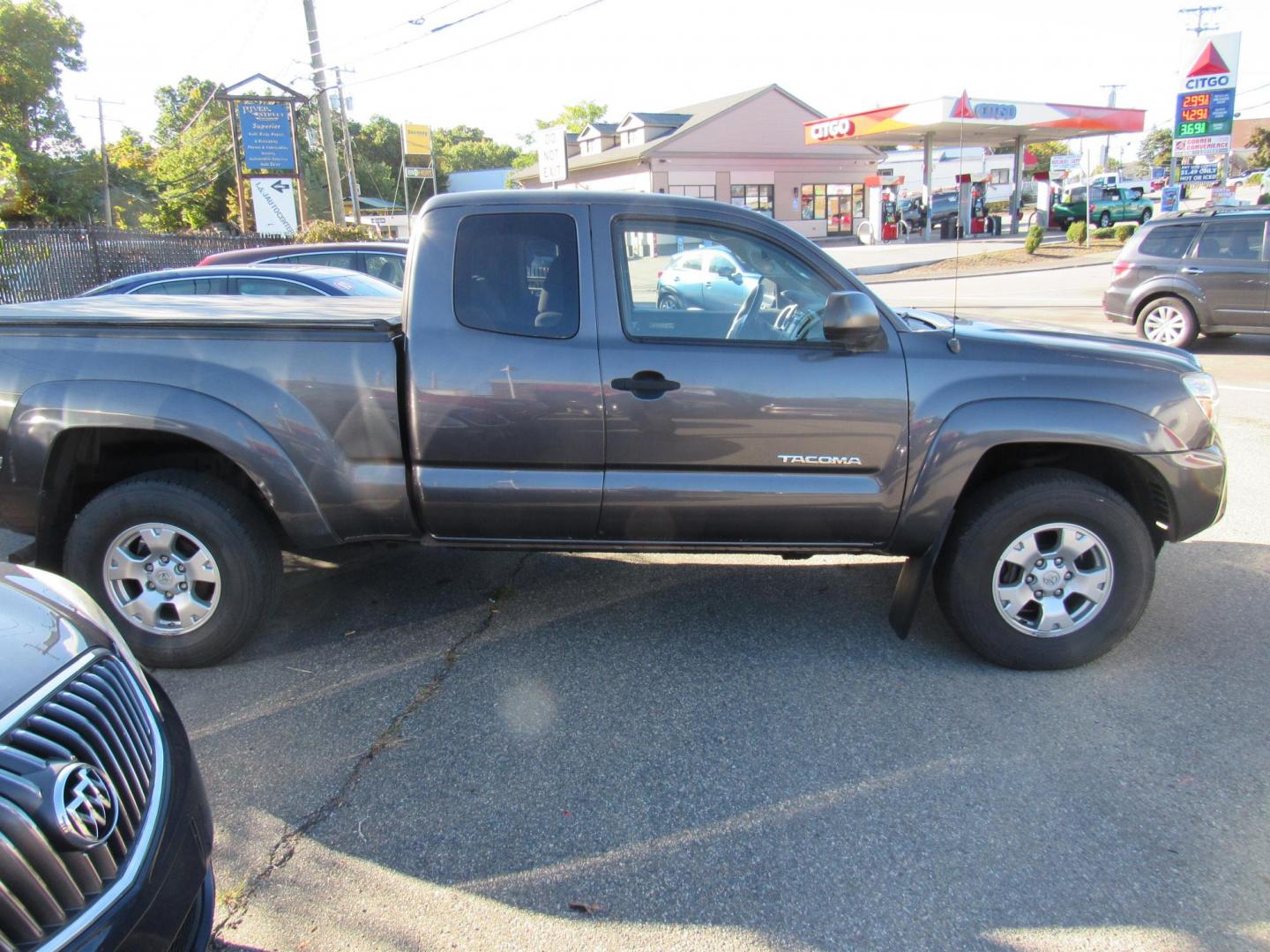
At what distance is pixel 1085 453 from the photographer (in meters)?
4.08

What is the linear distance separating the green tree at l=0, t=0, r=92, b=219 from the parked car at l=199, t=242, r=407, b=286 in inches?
1206

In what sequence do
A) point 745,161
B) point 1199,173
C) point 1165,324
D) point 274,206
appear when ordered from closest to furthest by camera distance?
point 1165,324 → point 1199,173 → point 274,206 → point 745,161

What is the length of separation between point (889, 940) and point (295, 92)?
27183 mm

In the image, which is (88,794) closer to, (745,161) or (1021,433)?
(1021,433)

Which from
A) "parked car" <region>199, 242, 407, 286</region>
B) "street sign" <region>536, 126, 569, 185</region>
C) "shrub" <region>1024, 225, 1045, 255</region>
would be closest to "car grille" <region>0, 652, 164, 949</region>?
"parked car" <region>199, 242, 407, 286</region>

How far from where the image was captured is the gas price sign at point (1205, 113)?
22.8 metres

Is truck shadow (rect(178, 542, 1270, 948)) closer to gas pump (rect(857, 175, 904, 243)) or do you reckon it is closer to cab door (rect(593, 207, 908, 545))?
cab door (rect(593, 207, 908, 545))

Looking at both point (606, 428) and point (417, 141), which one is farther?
point (417, 141)

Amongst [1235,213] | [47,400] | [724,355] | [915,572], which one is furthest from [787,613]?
[1235,213]

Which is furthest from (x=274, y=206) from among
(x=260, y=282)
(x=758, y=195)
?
(x=758, y=195)

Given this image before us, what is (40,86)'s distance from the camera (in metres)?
38.6

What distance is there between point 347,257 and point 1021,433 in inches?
353

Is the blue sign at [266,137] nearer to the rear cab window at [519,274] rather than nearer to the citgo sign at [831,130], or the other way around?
the citgo sign at [831,130]

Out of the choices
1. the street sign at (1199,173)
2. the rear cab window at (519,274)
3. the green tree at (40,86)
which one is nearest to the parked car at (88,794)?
the rear cab window at (519,274)
